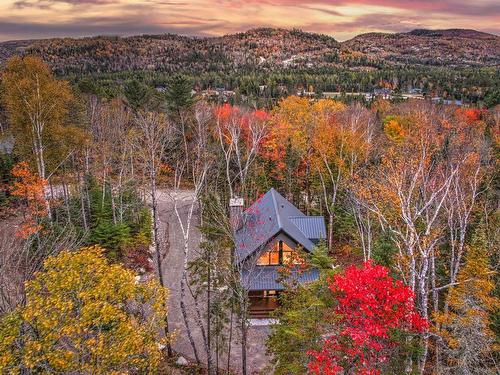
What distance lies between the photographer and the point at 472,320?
1695 cm

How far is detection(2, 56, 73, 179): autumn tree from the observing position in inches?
1183

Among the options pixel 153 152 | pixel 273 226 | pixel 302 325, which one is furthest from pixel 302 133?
pixel 302 325

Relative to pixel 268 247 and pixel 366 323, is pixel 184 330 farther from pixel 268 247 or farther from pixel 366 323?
pixel 366 323

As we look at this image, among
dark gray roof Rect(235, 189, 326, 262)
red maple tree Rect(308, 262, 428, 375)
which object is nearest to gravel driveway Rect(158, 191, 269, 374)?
dark gray roof Rect(235, 189, 326, 262)

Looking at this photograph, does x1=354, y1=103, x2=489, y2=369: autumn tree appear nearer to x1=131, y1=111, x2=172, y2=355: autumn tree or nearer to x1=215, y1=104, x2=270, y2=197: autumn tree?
x1=215, y1=104, x2=270, y2=197: autumn tree

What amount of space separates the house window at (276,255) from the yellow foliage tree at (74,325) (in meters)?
14.4

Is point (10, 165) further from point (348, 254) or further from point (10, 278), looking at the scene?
point (348, 254)

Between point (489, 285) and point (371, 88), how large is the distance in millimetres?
123216

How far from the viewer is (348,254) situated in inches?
1469

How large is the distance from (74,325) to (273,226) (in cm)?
1701

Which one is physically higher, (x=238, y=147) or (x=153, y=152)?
(x=153, y=152)

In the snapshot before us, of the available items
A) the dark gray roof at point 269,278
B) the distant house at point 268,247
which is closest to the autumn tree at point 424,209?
the distant house at point 268,247

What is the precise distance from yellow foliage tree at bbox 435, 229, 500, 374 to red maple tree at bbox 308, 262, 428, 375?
9.70ft

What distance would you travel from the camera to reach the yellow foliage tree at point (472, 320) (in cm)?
1652
